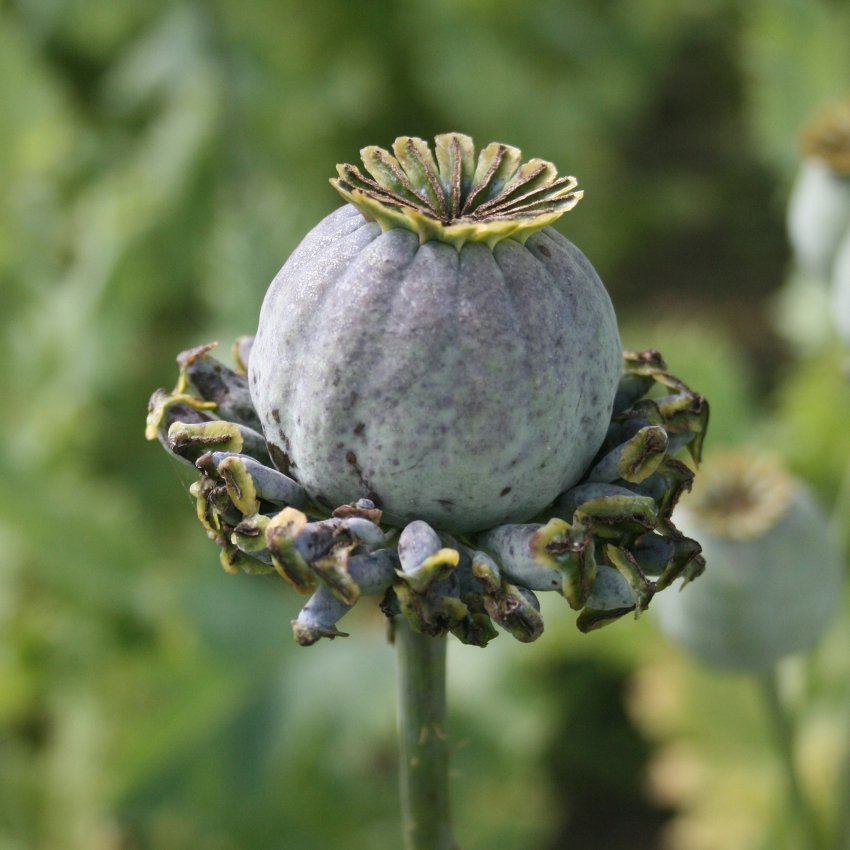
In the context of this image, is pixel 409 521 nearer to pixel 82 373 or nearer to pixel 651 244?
pixel 82 373

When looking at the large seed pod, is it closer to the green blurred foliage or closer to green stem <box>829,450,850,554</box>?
green stem <box>829,450,850,554</box>

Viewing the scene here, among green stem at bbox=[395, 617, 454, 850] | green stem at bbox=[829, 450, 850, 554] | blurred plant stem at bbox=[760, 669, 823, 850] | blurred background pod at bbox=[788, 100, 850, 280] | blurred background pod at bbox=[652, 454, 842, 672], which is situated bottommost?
green stem at bbox=[395, 617, 454, 850]

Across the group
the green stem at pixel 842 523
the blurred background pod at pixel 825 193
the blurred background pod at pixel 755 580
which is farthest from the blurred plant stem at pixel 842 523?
the blurred background pod at pixel 825 193

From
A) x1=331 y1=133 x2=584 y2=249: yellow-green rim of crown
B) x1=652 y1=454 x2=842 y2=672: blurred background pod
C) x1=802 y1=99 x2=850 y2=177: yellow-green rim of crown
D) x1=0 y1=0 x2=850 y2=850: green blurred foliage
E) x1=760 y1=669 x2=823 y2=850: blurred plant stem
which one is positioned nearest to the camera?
x1=331 y1=133 x2=584 y2=249: yellow-green rim of crown

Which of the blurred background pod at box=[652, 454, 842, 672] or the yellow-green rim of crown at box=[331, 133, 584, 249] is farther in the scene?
the blurred background pod at box=[652, 454, 842, 672]

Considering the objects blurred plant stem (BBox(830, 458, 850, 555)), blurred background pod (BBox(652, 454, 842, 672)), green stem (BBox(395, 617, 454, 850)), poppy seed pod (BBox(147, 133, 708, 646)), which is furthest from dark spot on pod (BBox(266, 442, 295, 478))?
blurred plant stem (BBox(830, 458, 850, 555))

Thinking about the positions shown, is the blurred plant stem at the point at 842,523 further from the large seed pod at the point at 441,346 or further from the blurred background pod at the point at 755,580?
the large seed pod at the point at 441,346
